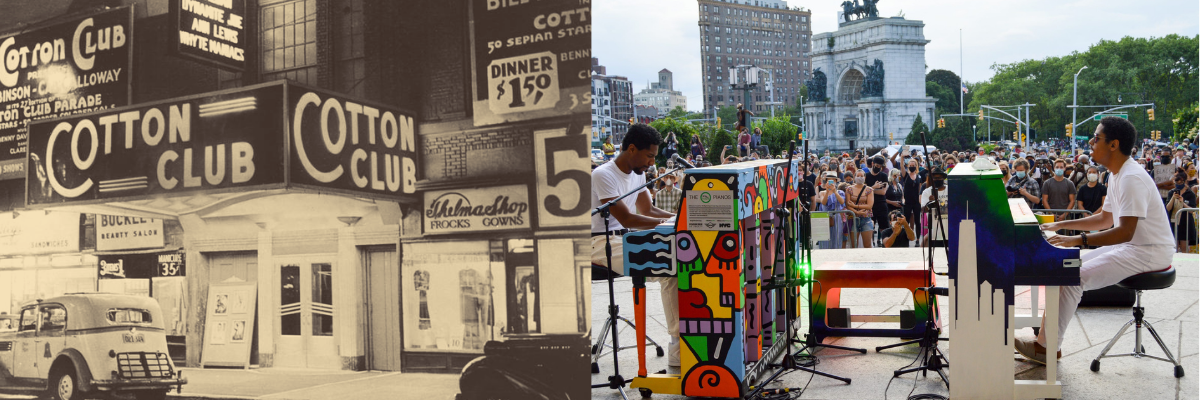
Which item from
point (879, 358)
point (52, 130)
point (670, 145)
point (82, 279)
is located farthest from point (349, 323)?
point (670, 145)

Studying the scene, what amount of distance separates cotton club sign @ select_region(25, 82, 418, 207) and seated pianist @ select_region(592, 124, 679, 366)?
115 centimetres

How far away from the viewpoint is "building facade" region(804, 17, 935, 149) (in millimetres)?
73438

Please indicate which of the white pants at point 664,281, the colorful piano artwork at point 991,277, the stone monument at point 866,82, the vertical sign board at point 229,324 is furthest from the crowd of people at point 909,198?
the stone monument at point 866,82

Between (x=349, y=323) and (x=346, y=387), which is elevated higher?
(x=349, y=323)

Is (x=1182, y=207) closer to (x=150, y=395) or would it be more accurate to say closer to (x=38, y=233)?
(x=150, y=395)

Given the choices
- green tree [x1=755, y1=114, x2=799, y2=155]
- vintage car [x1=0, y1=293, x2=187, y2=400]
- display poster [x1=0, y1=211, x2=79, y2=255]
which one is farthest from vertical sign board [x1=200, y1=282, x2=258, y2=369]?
green tree [x1=755, y1=114, x2=799, y2=155]

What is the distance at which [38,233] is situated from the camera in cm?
540

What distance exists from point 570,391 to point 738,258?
1096mm

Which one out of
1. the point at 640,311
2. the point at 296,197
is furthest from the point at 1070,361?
the point at 296,197

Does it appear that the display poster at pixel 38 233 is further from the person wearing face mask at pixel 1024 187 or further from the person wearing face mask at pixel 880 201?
the person wearing face mask at pixel 1024 187

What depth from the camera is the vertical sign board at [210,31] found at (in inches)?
190

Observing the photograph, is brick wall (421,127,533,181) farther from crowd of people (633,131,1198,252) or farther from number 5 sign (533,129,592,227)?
crowd of people (633,131,1198,252)

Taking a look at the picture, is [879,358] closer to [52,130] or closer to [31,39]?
[52,130]

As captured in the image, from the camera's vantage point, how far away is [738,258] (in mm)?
4441
